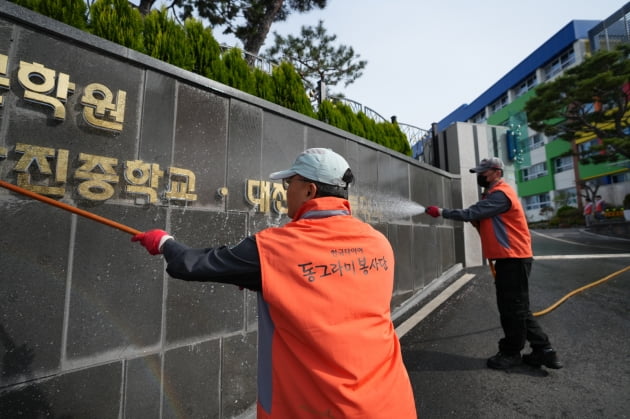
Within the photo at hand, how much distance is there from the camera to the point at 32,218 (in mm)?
2174

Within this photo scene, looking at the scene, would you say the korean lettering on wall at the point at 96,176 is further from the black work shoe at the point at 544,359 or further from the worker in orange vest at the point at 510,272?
the black work shoe at the point at 544,359

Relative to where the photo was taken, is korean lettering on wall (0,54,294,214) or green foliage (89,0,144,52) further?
green foliage (89,0,144,52)

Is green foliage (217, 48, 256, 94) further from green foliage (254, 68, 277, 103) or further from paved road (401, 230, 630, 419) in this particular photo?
paved road (401, 230, 630, 419)

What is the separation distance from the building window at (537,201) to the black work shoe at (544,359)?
44701mm

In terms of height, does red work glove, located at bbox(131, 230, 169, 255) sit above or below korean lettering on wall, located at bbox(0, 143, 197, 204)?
below

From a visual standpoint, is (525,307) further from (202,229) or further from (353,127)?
(353,127)

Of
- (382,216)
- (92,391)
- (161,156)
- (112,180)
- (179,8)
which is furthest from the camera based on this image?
(179,8)

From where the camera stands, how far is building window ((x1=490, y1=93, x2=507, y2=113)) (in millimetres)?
45406

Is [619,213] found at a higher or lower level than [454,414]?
higher

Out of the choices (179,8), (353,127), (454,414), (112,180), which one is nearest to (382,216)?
(353,127)

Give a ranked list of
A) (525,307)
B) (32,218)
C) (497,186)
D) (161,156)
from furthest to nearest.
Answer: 1. (497,186)
2. (525,307)
3. (161,156)
4. (32,218)

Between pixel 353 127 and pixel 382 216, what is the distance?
6.41 ft

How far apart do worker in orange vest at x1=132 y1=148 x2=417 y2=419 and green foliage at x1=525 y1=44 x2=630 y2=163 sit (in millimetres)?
27901

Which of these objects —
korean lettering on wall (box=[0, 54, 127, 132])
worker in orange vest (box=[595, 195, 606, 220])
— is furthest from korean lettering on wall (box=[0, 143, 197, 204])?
worker in orange vest (box=[595, 195, 606, 220])
